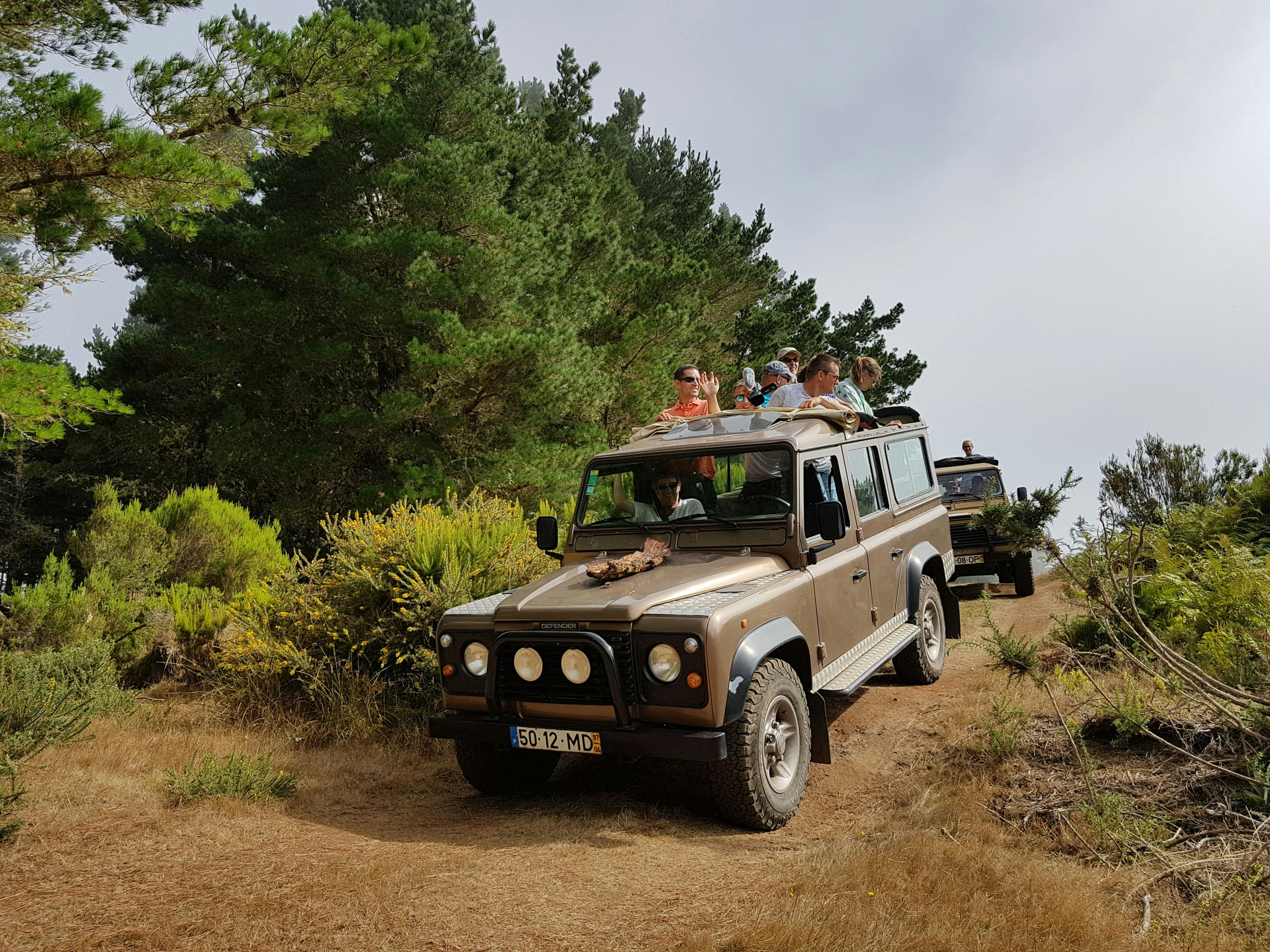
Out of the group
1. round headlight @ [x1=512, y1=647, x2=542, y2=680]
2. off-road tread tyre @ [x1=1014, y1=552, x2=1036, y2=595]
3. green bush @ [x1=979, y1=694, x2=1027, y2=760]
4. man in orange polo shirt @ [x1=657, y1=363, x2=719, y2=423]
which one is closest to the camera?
round headlight @ [x1=512, y1=647, x2=542, y2=680]

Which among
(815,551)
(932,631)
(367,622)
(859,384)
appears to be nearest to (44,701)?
(367,622)

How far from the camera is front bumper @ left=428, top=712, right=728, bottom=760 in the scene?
3.87m

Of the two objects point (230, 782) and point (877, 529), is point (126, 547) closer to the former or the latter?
point (230, 782)

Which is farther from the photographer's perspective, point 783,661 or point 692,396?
point 692,396

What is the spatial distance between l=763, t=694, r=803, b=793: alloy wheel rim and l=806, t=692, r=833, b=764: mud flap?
76mm

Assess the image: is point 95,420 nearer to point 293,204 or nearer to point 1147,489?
point 293,204

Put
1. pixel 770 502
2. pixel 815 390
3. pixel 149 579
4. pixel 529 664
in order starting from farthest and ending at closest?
pixel 149 579 → pixel 815 390 → pixel 770 502 → pixel 529 664

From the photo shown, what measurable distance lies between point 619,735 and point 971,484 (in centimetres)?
1091

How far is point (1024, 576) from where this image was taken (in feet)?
42.3

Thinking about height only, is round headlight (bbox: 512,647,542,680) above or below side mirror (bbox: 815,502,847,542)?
below

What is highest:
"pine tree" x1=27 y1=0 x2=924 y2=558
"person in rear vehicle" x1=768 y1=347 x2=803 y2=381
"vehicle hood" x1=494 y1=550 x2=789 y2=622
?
"pine tree" x1=27 y1=0 x2=924 y2=558

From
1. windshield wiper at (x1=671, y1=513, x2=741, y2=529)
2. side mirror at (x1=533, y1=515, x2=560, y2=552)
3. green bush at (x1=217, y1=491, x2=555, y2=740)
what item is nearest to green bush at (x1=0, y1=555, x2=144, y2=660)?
green bush at (x1=217, y1=491, x2=555, y2=740)

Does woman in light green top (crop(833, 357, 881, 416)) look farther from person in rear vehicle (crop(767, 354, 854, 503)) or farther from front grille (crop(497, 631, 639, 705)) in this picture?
front grille (crop(497, 631, 639, 705))

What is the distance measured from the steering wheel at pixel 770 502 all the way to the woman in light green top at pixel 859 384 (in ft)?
8.29
